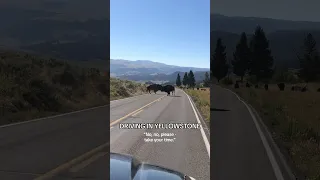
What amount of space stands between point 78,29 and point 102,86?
41.2 m

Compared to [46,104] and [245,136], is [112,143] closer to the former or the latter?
[245,136]

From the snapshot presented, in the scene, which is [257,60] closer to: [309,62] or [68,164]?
[309,62]

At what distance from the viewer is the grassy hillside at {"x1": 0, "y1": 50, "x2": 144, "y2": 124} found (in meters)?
18.5

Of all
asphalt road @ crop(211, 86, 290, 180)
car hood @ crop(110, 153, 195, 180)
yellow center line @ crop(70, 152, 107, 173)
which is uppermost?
car hood @ crop(110, 153, 195, 180)

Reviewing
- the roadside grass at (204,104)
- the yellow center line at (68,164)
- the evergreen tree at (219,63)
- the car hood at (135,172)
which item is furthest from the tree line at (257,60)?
the car hood at (135,172)

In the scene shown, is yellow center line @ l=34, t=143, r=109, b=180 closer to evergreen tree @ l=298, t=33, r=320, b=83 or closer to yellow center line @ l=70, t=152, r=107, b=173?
yellow center line @ l=70, t=152, r=107, b=173

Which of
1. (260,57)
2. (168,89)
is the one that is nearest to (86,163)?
(168,89)

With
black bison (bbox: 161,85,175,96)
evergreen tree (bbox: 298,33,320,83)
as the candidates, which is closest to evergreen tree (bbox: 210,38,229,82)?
evergreen tree (bbox: 298,33,320,83)

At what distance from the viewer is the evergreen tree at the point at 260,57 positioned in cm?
8706

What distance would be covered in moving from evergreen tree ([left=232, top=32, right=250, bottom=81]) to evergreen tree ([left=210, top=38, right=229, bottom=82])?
2.61 meters

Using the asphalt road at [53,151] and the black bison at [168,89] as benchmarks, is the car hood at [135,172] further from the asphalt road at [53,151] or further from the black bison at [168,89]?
the black bison at [168,89]

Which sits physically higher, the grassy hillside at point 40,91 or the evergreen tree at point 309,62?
the evergreen tree at point 309,62

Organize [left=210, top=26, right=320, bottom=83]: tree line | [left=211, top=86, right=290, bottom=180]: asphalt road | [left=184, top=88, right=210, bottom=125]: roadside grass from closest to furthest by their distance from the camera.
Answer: [left=211, top=86, right=290, bottom=180]: asphalt road < [left=184, top=88, right=210, bottom=125]: roadside grass < [left=210, top=26, right=320, bottom=83]: tree line

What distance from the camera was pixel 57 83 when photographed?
2955 cm
